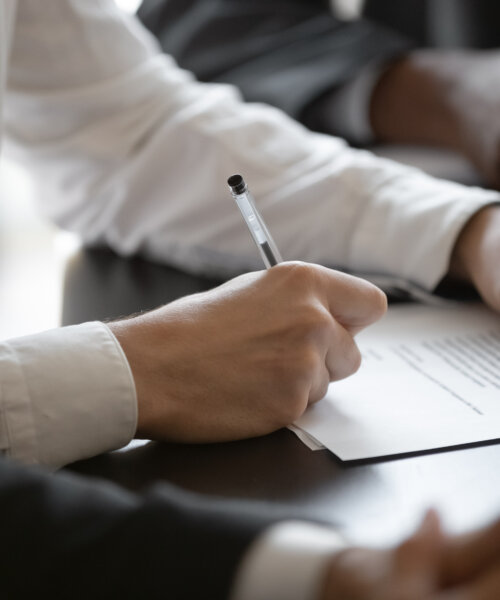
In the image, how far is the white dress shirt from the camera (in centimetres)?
91

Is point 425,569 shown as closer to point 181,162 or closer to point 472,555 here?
point 472,555

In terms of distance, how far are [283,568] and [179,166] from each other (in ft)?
2.35

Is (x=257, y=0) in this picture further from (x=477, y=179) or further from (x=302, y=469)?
(x=302, y=469)

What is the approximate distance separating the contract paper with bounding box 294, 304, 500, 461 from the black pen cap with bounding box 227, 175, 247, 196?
0.56ft

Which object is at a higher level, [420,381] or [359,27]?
[359,27]

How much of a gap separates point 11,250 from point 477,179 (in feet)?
2.53

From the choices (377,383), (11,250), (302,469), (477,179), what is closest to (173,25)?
(11,250)

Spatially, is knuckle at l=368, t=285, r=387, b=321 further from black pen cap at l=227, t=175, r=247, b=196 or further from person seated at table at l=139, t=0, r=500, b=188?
person seated at table at l=139, t=0, r=500, b=188

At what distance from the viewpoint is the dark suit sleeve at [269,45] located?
4.31ft

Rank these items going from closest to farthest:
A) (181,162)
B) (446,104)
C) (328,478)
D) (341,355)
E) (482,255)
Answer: (328,478) < (341,355) < (482,255) < (181,162) < (446,104)

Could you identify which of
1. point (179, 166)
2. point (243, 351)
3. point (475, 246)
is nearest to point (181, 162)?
point (179, 166)

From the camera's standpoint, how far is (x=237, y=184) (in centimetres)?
68

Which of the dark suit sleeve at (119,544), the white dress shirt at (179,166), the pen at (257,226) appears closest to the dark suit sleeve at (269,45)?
the white dress shirt at (179,166)

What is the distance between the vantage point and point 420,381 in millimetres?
685
